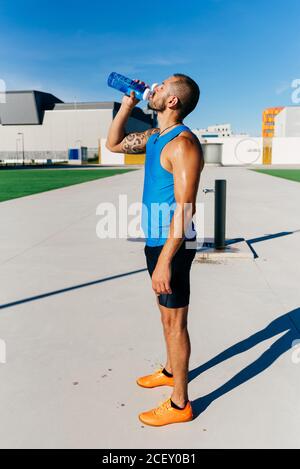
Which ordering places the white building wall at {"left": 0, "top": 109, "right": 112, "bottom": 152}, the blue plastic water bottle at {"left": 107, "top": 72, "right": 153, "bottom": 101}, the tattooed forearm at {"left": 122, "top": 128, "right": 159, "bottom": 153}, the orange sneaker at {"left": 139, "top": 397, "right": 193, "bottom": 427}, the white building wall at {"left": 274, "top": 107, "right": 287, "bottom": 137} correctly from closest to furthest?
the orange sneaker at {"left": 139, "top": 397, "right": 193, "bottom": 427}, the blue plastic water bottle at {"left": 107, "top": 72, "right": 153, "bottom": 101}, the tattooed forearm at {"left": 122, "top": 128, "right": 159, "bottom": 153}, the white building wall at {"left": 0, "top": 109, "right": 112, "bottom": 152}, the white building wall at {"left": 274, "top": 107, "right": 287, "bottom": 137}

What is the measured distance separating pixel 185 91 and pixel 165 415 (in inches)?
73.6

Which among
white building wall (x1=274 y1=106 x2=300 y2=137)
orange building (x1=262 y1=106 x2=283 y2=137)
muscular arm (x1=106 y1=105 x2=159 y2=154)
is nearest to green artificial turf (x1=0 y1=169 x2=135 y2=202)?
muscular arm (x1=106 y1=105 x2=159 y2=154)

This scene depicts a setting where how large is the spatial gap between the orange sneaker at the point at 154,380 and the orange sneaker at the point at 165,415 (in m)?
0.35

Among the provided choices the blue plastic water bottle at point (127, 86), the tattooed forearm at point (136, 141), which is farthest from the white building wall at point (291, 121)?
the blue plastic water bottle at point (127, 86)

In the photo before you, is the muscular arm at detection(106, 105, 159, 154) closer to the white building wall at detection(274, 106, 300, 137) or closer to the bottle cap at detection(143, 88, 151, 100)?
the bottle cap at detection(143, 88, 151, 100)

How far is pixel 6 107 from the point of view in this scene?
80.1m

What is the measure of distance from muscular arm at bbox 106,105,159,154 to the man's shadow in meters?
1.67

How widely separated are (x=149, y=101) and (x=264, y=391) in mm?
2009

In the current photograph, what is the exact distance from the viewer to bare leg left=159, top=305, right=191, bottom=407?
244 centimetres

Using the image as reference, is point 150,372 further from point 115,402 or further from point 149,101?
point 149,101

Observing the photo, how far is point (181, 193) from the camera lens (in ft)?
6.99

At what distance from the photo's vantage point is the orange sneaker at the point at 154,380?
2.85 meters

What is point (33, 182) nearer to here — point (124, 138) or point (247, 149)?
point (124, 138)

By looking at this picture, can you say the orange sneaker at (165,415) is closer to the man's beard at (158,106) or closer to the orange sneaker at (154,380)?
the orange sneaker at (154,380)
